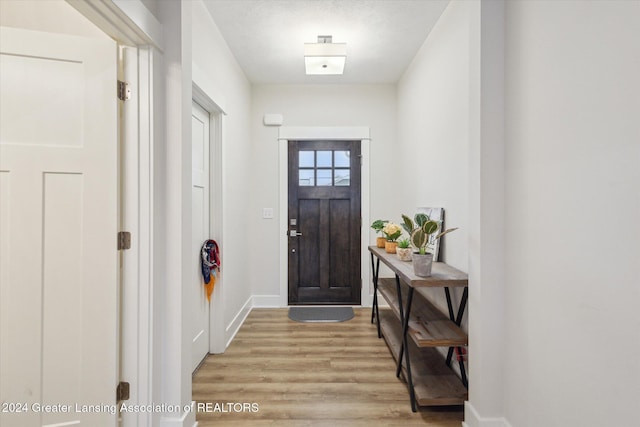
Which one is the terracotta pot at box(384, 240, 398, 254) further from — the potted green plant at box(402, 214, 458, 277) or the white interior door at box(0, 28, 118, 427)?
the white interior door at box(0, 28, 118, 427)

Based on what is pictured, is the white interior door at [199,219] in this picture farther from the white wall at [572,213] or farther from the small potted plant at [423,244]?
the white wall at [572,213]

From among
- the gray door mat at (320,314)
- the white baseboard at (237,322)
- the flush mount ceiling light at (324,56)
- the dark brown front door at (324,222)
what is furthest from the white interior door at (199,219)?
the dark brown front door at (324,222)

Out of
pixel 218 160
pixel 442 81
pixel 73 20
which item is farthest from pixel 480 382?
pixel 73 20

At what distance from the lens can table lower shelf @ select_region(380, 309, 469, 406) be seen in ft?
5.78

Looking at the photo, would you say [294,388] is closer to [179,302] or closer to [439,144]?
[179,302]

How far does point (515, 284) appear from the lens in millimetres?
1489

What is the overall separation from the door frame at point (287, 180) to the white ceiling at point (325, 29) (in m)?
0.65

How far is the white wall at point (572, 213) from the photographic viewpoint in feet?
3.13

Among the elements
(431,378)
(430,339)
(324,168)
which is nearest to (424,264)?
(430,339)

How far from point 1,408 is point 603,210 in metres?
2.51

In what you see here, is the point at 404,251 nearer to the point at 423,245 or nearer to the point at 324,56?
the point at 423,245

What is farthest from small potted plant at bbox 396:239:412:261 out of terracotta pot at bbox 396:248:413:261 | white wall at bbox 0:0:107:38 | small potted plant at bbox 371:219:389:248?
white wall at bbox 0:0:107:38

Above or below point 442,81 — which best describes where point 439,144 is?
below

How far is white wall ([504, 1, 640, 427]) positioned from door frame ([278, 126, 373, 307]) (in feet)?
7.25
